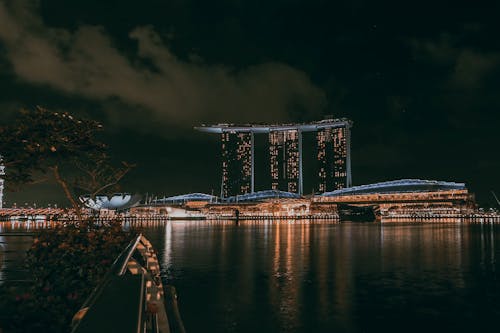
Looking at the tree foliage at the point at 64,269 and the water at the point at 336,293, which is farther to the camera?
the water at the point at 336,293

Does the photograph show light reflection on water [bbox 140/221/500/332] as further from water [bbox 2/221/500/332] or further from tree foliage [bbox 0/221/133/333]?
tree foliage [bbox 0/221/133/333]

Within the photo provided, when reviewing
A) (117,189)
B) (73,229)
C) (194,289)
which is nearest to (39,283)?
(73,229)

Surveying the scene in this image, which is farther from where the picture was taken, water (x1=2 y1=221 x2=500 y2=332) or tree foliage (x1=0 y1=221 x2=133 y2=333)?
Result: water (x1=2 y1=221 x2=500 y2=332)

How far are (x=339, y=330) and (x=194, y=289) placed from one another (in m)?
6.70

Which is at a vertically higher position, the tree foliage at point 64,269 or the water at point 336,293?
the tree foliage at point 64,269

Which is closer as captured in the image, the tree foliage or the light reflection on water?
the tree foliage

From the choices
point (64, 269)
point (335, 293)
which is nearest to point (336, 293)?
point (335, 293)

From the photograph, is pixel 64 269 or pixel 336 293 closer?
pixel 64 269

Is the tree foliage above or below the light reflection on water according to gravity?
above

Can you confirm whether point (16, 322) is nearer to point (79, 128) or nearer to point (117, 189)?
point (79, 128)

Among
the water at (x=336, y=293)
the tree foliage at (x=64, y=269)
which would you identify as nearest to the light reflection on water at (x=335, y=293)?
the water at (x=336, y=293)

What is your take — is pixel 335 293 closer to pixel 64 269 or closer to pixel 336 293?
pixel 336 293

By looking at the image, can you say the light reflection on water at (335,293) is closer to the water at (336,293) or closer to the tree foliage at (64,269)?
the water at (336,293)

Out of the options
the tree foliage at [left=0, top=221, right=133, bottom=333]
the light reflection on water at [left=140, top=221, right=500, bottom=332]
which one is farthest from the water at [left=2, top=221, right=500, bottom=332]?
the tree foliage at [left=0, top=221, right=133, bottom=333]
